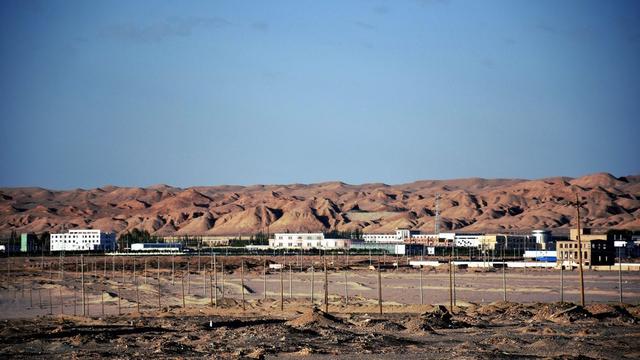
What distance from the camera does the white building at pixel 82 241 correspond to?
151250 millimetres

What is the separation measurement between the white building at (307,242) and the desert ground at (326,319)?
63165 mm

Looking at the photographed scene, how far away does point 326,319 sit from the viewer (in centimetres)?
4103

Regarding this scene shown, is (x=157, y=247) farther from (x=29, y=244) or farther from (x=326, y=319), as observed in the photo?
(x=326, y=319)

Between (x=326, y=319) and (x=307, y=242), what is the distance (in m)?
110

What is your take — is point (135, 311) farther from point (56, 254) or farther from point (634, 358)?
point (56, 254)

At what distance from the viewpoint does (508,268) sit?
94.8 meters

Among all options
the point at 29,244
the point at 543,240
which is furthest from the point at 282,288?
the point at 29,244

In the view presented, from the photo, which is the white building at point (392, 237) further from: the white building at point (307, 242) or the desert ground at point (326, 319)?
the desert ground at point (326, 319)

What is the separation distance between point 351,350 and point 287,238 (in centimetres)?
12042

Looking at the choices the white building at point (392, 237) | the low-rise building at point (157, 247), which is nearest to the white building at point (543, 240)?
the white building at point (392, 237)

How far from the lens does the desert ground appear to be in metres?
32.8

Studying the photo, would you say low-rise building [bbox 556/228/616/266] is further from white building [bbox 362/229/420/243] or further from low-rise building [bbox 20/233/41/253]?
low-rise building [bbox 20/233/41/253]

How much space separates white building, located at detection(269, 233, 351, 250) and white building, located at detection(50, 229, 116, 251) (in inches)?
991

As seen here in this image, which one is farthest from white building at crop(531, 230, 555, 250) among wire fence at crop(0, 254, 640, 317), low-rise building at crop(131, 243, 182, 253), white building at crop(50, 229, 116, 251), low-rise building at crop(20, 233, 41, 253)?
low-rise building at crop(20, 233, 41, 253)
